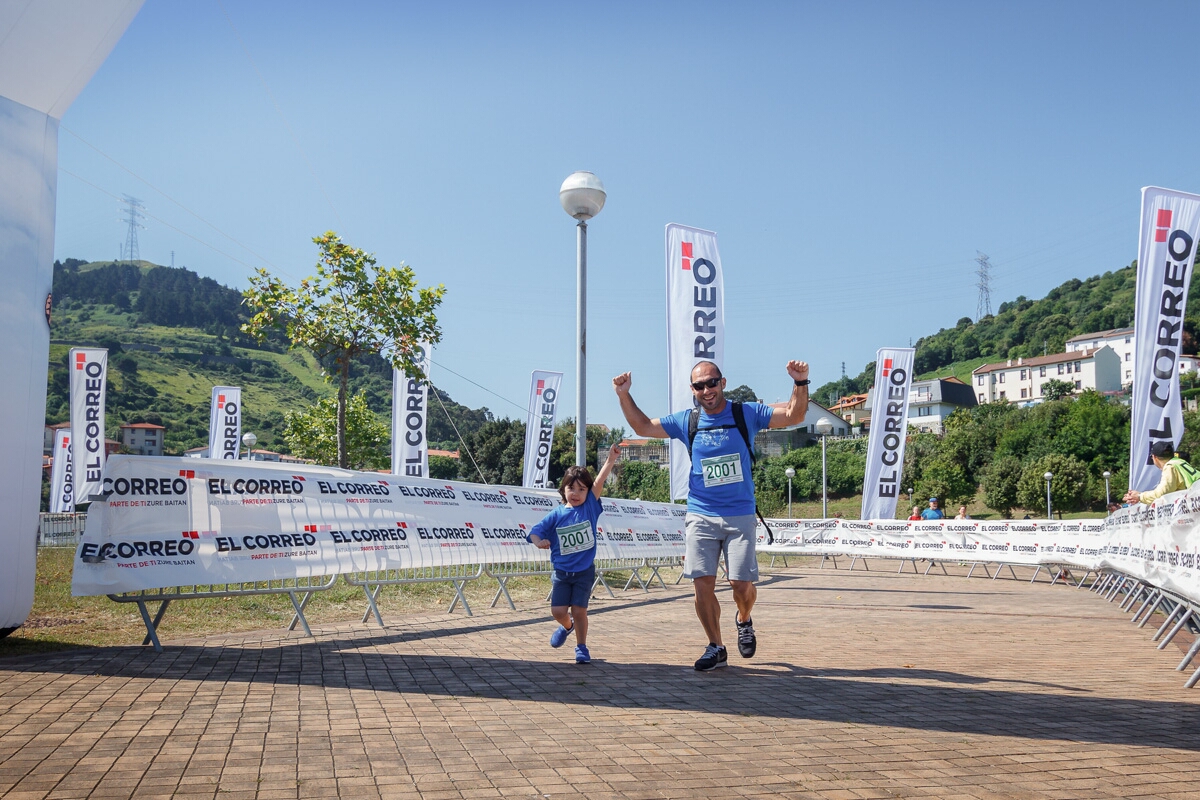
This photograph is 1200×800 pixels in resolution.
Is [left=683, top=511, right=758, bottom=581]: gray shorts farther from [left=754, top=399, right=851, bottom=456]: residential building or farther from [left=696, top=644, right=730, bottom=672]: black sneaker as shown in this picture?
[left=754, top=399, right=851, bottom=456]: residential building

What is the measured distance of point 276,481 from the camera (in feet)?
26.9

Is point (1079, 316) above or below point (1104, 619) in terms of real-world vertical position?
above

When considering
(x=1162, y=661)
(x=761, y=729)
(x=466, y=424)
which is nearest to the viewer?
(x=761, y=729)

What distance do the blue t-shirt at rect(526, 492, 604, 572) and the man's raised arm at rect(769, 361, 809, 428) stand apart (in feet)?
6.12

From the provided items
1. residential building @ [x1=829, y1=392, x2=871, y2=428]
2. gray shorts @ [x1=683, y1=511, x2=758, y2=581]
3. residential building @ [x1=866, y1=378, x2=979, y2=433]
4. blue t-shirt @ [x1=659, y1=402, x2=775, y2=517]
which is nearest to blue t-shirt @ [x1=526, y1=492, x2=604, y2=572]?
gray shorts @ [x1=683, y1=511, x2=758, y2=581]

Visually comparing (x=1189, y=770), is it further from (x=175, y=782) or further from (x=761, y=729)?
(x=175, y=782)

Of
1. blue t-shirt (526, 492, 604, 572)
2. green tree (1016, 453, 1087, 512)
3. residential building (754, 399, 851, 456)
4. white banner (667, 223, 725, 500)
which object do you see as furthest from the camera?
residential building (754, 399, 851, 456)

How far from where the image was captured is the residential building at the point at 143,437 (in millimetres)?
A: 112500

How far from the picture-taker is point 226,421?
35.2m

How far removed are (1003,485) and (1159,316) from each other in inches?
1957

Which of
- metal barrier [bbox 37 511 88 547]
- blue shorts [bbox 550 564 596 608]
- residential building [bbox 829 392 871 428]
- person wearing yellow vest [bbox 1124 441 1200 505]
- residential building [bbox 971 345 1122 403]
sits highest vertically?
residential building [bbox 971 345 1122 403]

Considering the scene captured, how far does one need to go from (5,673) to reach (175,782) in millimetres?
3311

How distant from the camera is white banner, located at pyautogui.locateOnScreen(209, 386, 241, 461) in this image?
1375 inches

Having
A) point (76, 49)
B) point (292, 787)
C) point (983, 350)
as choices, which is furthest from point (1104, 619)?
point (983, 350)
